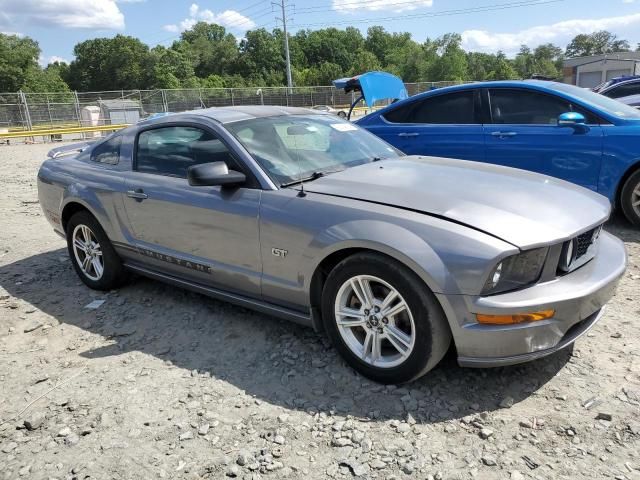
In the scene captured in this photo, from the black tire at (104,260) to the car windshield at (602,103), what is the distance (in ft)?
15.4

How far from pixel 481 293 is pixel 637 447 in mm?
954

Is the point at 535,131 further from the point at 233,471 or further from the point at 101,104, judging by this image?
the point at 101,104

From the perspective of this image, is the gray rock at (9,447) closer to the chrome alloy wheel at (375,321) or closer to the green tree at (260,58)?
the chrome alloy wheel at (375,321)

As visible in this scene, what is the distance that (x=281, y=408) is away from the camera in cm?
284

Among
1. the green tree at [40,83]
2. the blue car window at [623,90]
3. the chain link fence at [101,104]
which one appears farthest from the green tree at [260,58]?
the blue car window at [623,90]

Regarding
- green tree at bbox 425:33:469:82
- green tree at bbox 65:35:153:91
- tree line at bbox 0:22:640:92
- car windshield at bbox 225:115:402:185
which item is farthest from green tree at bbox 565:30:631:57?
→ car windshield at bbox 225:115:402:185

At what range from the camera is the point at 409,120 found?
6434 millimetres

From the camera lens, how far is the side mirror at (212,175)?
3.26 m

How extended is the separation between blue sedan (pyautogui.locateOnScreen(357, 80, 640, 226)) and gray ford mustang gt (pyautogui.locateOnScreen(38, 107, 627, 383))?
2070 millimetres

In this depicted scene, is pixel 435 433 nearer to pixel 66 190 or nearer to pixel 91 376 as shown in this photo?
pixel 91 376

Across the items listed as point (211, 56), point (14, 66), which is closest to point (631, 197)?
point (14, 66)

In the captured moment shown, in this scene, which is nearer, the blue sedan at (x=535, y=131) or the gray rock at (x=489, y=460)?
the gray rock at (x=489, y=460)

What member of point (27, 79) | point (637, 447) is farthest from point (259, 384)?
point (27, 79)

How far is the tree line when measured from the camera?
2958 inches
